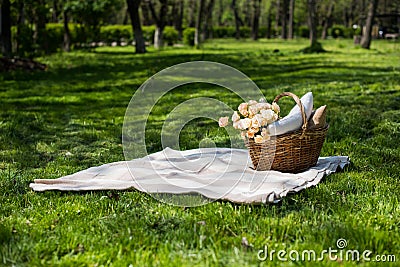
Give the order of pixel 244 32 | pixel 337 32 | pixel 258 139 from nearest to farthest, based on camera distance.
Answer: pixel 258 139 < pixel 337 32 < pixel 244 32

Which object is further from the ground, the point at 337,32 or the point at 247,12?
the point at 247,12

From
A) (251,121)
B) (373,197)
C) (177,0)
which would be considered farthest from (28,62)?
(177,0)

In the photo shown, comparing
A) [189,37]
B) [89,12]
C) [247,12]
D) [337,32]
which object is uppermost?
[247,12]

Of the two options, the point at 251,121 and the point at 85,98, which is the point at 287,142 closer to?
the point at 251,121

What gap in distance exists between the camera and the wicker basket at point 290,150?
4566 millimetres

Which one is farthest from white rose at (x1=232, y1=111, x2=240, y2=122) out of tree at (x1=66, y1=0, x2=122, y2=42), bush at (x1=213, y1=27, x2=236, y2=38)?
bush at (x1=213, y1=27, x2=236, y2=38)

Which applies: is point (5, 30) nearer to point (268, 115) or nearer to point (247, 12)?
point (268, 115)

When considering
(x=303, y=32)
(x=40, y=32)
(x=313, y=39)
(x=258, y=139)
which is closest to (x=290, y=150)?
(x=258, y=139)

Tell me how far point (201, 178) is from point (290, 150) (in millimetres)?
797

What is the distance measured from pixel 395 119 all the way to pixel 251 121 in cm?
340

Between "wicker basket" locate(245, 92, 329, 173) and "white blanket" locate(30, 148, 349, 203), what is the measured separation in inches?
3.9

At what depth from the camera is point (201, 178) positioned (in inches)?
180

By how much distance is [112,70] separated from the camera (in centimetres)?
1566

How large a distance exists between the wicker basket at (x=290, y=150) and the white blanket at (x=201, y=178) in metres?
0.10
